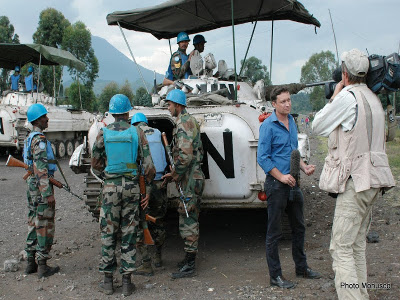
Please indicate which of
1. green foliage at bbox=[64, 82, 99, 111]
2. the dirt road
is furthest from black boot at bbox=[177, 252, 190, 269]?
green foliage at bbox=[64, 82, 99, 111]

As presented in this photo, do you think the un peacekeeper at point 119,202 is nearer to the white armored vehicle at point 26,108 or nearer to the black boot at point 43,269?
the black boot at point 43,269

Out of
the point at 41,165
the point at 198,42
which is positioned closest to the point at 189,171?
the point at 41,165

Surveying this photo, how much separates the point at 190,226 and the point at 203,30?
5.40 m

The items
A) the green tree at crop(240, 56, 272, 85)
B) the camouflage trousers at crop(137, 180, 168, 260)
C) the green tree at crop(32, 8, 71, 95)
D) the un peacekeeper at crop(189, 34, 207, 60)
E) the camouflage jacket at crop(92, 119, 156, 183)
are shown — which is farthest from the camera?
the green tree at crop(32, 8, 71, 95)

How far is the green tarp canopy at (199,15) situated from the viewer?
7.68m

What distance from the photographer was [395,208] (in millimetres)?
7266

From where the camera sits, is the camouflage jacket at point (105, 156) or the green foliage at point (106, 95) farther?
the green foliage at point (106, 95)

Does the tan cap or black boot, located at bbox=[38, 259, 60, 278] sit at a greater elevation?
the tan cap

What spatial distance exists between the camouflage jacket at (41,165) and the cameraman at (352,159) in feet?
9.31

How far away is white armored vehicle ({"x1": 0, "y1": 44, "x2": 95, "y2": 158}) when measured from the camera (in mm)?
14820

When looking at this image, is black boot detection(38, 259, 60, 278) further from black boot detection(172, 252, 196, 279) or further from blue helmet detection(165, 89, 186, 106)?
blue helmet detection(165, 89, 186, 106)

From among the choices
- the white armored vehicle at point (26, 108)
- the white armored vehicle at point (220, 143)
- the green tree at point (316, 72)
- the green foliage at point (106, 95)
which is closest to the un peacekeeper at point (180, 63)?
the white armored vehicle at point (220, 143)

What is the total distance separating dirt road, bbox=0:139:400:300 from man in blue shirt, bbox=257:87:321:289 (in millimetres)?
319

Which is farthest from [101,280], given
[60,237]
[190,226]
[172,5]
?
[172,5]
